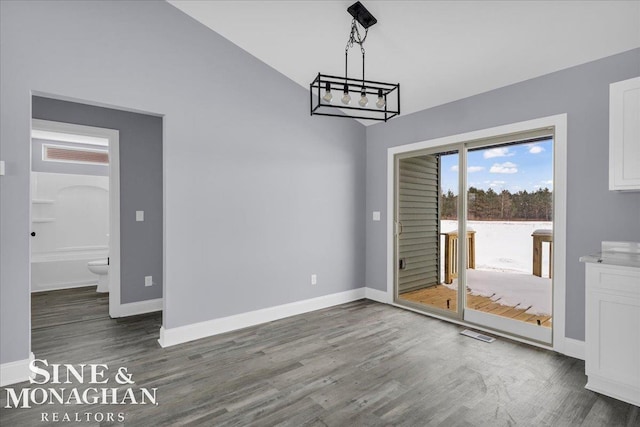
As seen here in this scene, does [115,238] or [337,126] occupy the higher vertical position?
[337,126]

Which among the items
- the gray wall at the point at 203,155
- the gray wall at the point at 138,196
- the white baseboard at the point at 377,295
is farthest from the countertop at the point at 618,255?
the gray wall at the point at 138,196

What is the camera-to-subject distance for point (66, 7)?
267cm

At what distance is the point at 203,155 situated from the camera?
3.36 meters

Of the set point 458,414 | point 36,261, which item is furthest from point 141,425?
point 36,261

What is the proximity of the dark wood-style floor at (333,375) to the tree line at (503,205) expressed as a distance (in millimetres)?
1285

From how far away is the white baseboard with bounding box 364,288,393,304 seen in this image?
4555 mm

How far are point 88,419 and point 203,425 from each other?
2.47 feet

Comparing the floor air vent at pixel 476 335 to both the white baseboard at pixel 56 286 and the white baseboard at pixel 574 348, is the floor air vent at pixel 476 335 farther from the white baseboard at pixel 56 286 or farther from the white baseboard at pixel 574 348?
the white baseboard at pixel 56 286

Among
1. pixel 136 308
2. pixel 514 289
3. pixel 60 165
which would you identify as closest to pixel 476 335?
pixel 514 289

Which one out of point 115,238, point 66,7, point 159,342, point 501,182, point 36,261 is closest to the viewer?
point 66,7

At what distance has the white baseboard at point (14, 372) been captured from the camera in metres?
2.44

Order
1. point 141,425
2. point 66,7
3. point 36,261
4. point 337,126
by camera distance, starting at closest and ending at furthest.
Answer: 1. point 141,425
2. point 66,7
3. point 337,126
4. point 36,261

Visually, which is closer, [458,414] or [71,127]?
[458,414]

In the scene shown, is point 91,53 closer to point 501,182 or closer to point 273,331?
point 273,331
